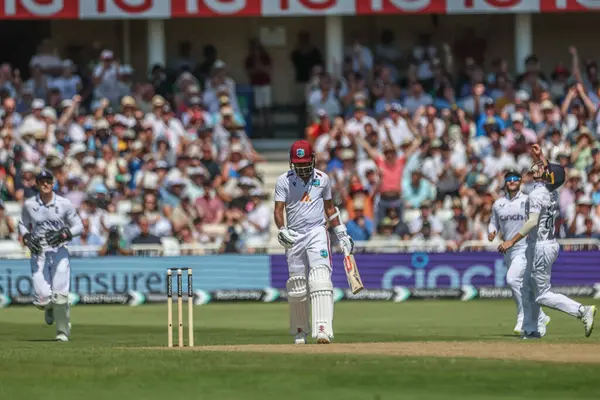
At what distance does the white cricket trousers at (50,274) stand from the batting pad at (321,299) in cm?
358

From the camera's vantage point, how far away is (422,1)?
32.6 meters

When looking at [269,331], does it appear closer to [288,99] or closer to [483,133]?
[483,133]

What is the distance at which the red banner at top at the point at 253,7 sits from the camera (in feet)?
105

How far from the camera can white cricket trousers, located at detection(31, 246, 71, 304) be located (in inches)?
736

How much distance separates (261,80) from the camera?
33219 millimetres

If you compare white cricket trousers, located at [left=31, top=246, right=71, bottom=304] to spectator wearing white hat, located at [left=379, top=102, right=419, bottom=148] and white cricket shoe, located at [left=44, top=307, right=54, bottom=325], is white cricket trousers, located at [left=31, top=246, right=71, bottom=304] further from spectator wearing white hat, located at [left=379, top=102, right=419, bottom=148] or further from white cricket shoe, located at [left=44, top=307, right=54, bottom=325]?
spectator wearing white hat, located at [left=379, top=102, right=419, bottom=148]

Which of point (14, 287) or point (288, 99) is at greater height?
point (288, 99)

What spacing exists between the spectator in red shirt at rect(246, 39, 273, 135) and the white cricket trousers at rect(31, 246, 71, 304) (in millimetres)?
14703

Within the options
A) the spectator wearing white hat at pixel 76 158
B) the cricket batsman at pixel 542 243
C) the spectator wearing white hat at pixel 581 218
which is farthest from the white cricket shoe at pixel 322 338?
the spectator wearing white hat at pixel 76 158

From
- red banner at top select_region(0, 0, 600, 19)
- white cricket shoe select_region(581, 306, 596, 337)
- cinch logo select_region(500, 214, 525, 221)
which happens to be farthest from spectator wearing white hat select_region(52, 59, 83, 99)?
white cricket shoe select_region(581, 306, 596, 337)

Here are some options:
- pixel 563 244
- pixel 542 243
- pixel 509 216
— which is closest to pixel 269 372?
pixel 542 243

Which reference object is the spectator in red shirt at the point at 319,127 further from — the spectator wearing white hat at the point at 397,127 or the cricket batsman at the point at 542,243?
the cricket batsman at the point at 542,243

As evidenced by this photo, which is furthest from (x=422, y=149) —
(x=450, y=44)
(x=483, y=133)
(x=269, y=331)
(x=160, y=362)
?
(x=160, y=362)

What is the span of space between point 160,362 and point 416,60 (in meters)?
19.9
